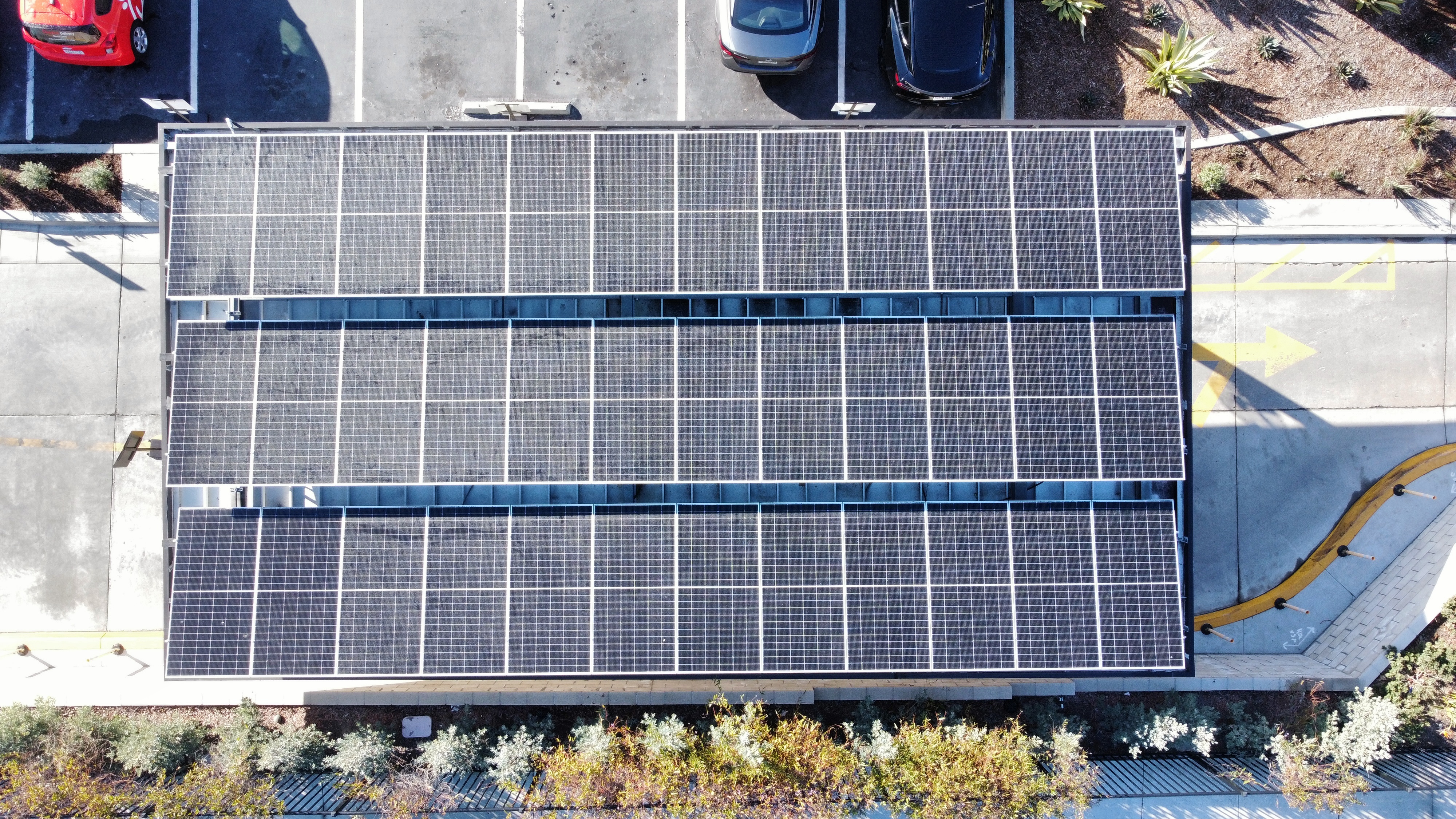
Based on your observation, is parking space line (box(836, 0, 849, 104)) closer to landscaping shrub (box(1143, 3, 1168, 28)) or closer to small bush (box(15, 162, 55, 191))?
landscaping shrub (box(1143, 3, 1168, 28))

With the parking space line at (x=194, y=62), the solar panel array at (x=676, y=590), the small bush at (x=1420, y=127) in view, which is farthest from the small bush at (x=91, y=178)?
the small bush at (x=1420, y=127)

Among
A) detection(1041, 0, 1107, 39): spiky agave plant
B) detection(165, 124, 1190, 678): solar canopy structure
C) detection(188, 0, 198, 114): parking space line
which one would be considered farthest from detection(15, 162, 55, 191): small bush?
detection(1041, 0, 1107, 39): spiky agave plant

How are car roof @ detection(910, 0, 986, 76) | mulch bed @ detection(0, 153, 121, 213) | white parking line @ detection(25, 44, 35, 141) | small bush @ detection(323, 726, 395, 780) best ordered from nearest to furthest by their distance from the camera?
1. small bush @ detection(323, 726, 395, 780)
2. car roof @ detection(910, 0, 986, 76)
3. mulch bed @ detection(0, 153, 121, 213)
4. white parking line @ detection(25, 44, 35, 141)

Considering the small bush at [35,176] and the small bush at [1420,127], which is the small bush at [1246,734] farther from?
the small bush at [35,176]

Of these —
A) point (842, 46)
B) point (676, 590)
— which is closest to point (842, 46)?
point (842, 46)

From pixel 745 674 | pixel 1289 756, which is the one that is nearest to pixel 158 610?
pixel 745 674

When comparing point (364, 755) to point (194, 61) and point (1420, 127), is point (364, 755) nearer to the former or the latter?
point (194, 61)
